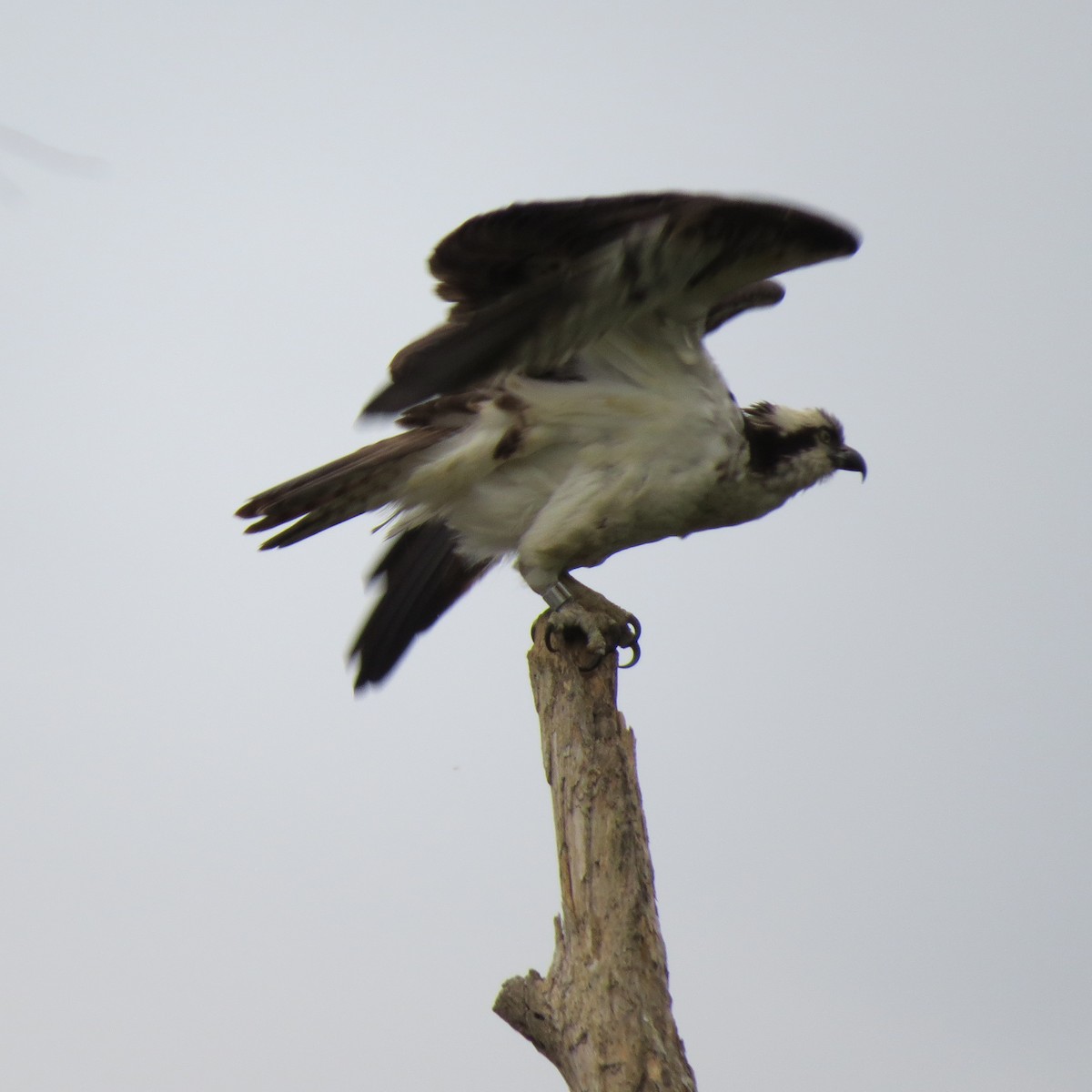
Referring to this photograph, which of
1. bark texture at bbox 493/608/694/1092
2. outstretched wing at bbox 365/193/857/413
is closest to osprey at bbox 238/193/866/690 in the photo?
outstretched wing at bbox 365/193/857/413

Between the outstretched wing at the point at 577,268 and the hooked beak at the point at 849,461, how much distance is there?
3.74ft

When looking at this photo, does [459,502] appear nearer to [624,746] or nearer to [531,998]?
[624,746]

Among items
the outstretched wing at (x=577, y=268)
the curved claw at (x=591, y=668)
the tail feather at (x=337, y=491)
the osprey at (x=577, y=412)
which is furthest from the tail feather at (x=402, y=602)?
the curved claw at (x=591, y=668)

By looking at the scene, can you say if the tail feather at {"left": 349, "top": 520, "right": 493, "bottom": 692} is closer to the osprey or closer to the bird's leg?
the osprey

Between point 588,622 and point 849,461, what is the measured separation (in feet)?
5.25

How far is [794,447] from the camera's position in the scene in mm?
5504

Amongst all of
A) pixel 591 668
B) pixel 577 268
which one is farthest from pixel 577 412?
pixel 591 668

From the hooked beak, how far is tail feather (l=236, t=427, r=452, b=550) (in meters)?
1.60

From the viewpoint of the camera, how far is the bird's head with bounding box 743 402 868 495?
5344mm

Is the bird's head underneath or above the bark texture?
above

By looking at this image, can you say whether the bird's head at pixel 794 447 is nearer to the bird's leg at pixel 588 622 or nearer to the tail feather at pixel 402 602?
the bird's leg at pixel 588 622

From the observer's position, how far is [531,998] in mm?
3865

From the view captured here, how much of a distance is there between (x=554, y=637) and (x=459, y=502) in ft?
2.63

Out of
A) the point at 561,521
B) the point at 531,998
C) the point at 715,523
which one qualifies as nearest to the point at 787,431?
the point at 715,523
